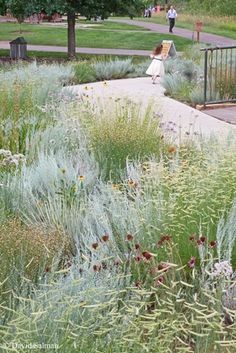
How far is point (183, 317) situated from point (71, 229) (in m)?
1.62

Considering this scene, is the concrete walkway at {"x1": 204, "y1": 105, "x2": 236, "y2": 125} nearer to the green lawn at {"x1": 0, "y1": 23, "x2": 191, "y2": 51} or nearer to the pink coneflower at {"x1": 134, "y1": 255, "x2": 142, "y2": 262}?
the pink coneflower at {"x1": 134, "y1": 255, "x2": 142, "y2": 262}

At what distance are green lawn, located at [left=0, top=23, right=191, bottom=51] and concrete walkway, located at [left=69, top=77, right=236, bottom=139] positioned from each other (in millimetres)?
16640

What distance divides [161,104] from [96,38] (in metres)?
27.1

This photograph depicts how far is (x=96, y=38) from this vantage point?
127 feet

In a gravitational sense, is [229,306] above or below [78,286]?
below

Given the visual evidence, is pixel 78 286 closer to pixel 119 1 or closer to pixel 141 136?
pixel 141 136

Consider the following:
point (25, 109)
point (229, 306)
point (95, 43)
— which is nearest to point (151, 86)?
point (25, 109)

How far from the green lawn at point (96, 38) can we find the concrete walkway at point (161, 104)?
16.6 meters

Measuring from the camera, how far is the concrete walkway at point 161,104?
29.9 feet

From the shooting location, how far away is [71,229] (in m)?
4.73

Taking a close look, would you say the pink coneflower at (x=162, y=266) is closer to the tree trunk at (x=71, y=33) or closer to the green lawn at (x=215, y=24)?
the tree trunk at (x=71, y=33)

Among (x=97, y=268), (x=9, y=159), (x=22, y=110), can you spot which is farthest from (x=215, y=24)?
(x=97, y=268)

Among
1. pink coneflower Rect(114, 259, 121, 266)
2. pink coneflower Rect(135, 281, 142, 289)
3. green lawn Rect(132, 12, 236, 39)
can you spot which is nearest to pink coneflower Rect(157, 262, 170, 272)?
pink coneflower Rect(135, 281, 142, 289)

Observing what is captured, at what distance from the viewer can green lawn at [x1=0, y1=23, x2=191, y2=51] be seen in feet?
117
